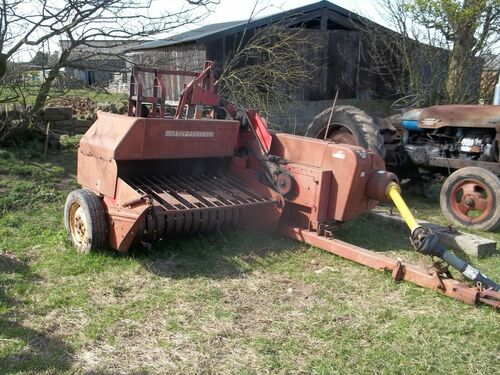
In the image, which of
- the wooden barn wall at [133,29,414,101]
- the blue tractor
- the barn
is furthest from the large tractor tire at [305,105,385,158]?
the wooden barn wall at [133,29,414,101]

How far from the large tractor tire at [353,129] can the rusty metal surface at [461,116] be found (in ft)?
3.34

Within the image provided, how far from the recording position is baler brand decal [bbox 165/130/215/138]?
5062 millimetres

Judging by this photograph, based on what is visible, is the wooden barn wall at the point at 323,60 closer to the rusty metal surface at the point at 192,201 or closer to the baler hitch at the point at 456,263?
the rusty metal surface at the point at 192,201

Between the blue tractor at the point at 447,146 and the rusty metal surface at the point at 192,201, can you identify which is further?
the blue tractor at the point at 447,146

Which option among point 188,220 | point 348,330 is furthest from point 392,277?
point 188,220

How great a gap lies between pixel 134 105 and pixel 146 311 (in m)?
2.54

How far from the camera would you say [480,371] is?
304 cm

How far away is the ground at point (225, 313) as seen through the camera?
3133 mm

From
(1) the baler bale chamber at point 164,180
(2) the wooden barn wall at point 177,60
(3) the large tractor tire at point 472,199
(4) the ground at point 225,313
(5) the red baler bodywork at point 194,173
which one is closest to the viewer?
(4) the ground at point 225,313

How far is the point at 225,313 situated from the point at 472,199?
3911 millimetres

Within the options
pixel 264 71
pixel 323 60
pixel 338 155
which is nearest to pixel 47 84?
pixel 264 71

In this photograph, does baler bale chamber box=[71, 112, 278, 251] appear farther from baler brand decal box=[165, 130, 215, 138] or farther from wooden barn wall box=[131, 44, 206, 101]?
wooden barn wall box=[131, 44, 206, 101]

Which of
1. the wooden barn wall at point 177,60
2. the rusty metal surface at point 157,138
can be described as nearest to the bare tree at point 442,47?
the wooden barn wall at point 177,60

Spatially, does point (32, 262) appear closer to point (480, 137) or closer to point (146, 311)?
point (146, 311)
